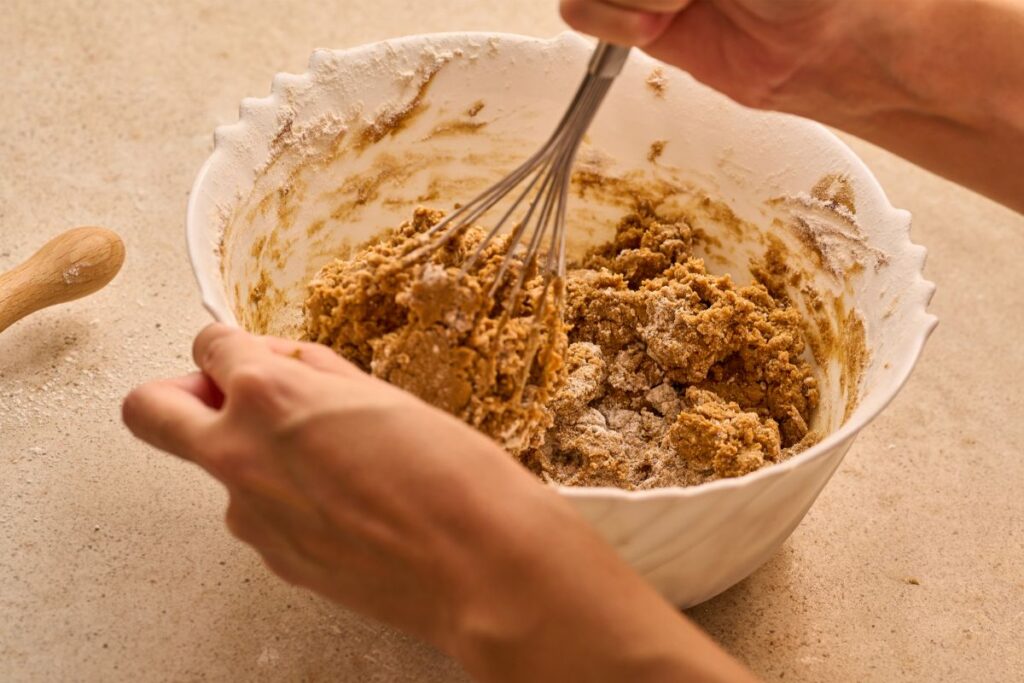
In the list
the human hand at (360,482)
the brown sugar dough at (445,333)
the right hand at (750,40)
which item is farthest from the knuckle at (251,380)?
the right hand at (750,40)

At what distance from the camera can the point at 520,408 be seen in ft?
3.11

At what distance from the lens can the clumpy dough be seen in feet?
2.97

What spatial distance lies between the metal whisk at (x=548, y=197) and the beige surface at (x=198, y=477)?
0.38 metres

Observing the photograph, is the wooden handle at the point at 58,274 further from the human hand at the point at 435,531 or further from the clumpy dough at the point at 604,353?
the human hand at the point at 435,531

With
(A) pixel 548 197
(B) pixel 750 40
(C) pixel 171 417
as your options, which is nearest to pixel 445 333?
(A) pixel 548 197

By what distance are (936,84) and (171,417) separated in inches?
30.6

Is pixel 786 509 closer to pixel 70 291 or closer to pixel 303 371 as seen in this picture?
→ pixel 303 371

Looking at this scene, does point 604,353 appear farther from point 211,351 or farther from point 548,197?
point 211,351

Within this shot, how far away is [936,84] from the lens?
100cm

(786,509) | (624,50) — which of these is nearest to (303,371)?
(624,50)

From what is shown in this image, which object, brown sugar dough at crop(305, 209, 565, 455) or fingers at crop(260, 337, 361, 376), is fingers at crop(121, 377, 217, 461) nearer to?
fingers at crop(260, 337, 361, 376)

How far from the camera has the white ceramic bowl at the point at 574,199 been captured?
975 mm

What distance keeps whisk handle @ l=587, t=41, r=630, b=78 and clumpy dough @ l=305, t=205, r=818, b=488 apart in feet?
0.72

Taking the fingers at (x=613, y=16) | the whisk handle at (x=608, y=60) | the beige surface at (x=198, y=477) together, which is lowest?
the beige surface at (x=198, y=477)
